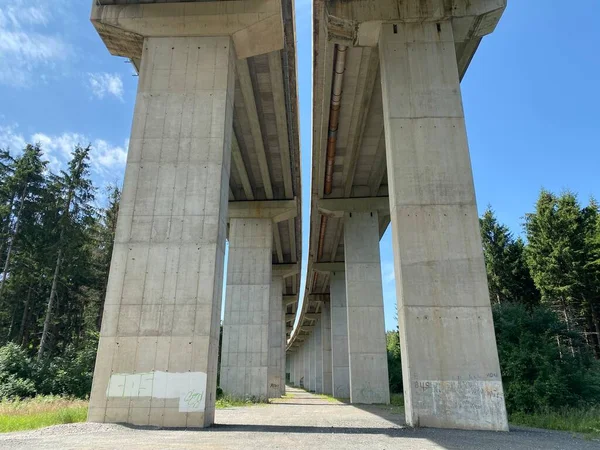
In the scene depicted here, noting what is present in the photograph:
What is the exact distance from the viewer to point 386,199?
26.7 m

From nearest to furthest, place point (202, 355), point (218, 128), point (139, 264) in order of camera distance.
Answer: point (202, 355)
point (139, 264)
point (218, 128)

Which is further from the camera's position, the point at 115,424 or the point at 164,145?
the point at 164,145

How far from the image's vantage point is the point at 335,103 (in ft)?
60.6

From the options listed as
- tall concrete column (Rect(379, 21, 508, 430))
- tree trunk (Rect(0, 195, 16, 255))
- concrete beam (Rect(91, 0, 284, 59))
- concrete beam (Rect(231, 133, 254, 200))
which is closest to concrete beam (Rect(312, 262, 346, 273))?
concrete beam (Rect(231, 133, 254, 200))

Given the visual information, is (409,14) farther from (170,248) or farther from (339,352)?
(339,352)

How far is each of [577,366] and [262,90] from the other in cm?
1564

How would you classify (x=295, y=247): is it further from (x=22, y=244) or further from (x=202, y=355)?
(x=202, y=355)

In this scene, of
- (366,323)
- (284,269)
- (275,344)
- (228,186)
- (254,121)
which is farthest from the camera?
(284,269)

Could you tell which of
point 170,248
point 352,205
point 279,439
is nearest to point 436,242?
point 279,439

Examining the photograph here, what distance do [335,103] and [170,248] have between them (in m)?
10.6

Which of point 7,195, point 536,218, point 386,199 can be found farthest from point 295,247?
point 7,195

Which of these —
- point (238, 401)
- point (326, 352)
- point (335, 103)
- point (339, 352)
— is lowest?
point (238, 401)

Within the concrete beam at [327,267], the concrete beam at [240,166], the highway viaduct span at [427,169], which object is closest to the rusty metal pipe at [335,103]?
the highway viaduct span at [427,169]

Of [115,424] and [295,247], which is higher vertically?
[295,247]
